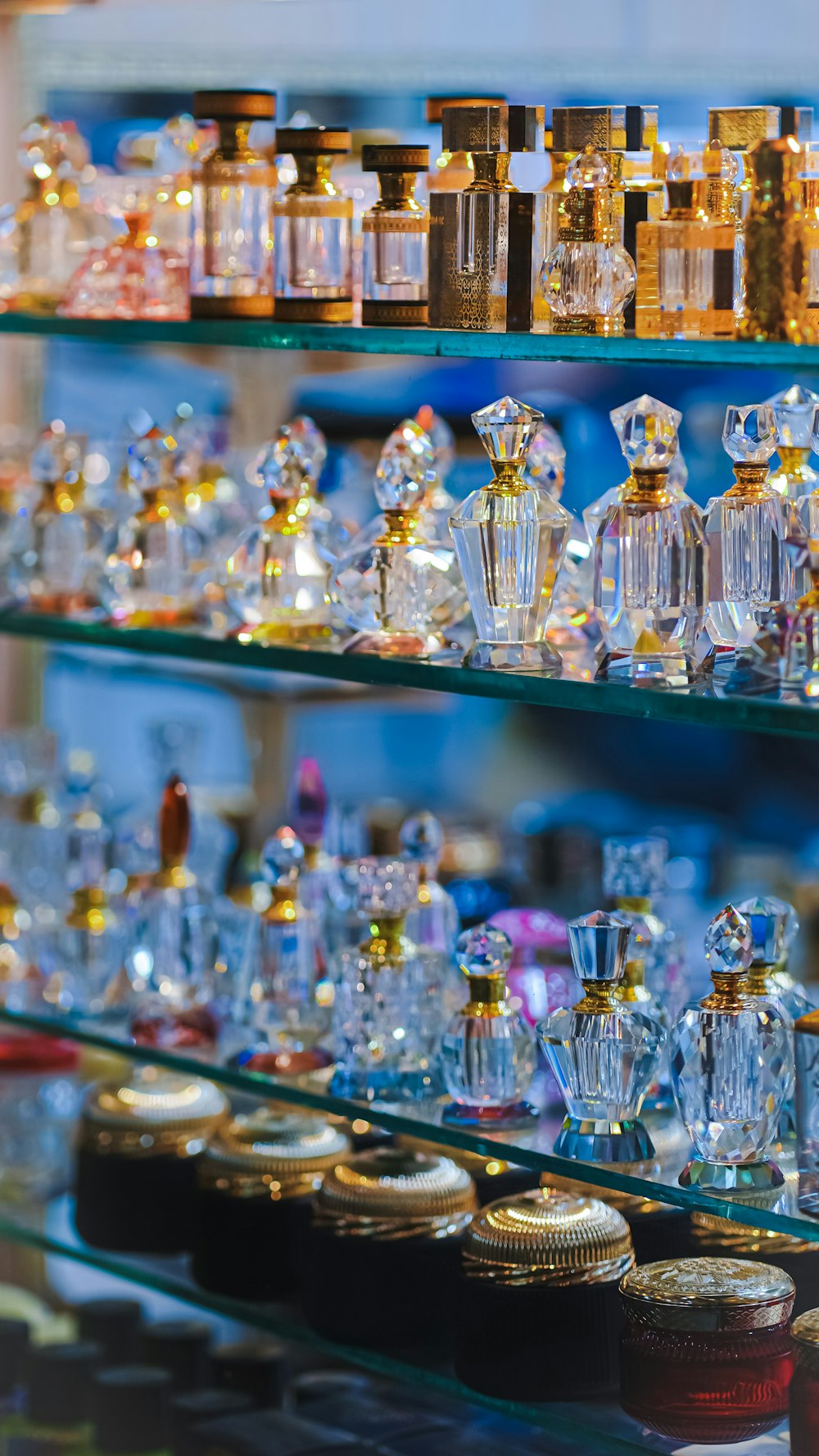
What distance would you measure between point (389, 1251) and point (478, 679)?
0.51 m

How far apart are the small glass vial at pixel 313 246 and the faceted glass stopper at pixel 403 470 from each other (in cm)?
11

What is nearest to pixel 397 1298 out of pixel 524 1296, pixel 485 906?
A: pixel 524 1296

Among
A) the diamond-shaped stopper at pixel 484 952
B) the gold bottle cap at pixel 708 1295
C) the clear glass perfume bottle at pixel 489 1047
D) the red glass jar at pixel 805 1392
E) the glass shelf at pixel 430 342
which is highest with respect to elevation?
the glass shelf at pixel 430 342

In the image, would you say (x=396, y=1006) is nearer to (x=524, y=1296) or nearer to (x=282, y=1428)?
(x=524, y=1296)

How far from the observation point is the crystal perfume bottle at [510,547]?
63.2 inches

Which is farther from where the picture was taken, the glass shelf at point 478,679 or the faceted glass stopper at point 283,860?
the faceted glass stopper at point 283,860

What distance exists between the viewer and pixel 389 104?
2.47 metres

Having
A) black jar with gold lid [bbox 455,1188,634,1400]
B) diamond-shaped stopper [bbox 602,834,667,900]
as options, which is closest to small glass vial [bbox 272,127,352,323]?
diamond-shaped stopper [bbox 602,834,667,900]

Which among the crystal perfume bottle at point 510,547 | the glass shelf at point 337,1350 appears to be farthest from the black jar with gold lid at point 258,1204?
the crystal perfume bottle at point 510,547

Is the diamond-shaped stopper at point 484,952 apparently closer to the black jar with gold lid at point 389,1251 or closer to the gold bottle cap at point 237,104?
the black jar with gold lid at point 389,1251

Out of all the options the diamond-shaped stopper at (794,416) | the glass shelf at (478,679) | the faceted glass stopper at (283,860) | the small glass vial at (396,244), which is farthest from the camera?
the faceted glass stopper at (283,860)

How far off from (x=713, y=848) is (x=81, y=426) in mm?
944

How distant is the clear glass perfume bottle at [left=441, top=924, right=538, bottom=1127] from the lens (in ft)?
5.63

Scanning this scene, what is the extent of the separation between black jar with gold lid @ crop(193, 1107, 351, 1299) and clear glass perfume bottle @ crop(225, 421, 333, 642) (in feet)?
1.61
